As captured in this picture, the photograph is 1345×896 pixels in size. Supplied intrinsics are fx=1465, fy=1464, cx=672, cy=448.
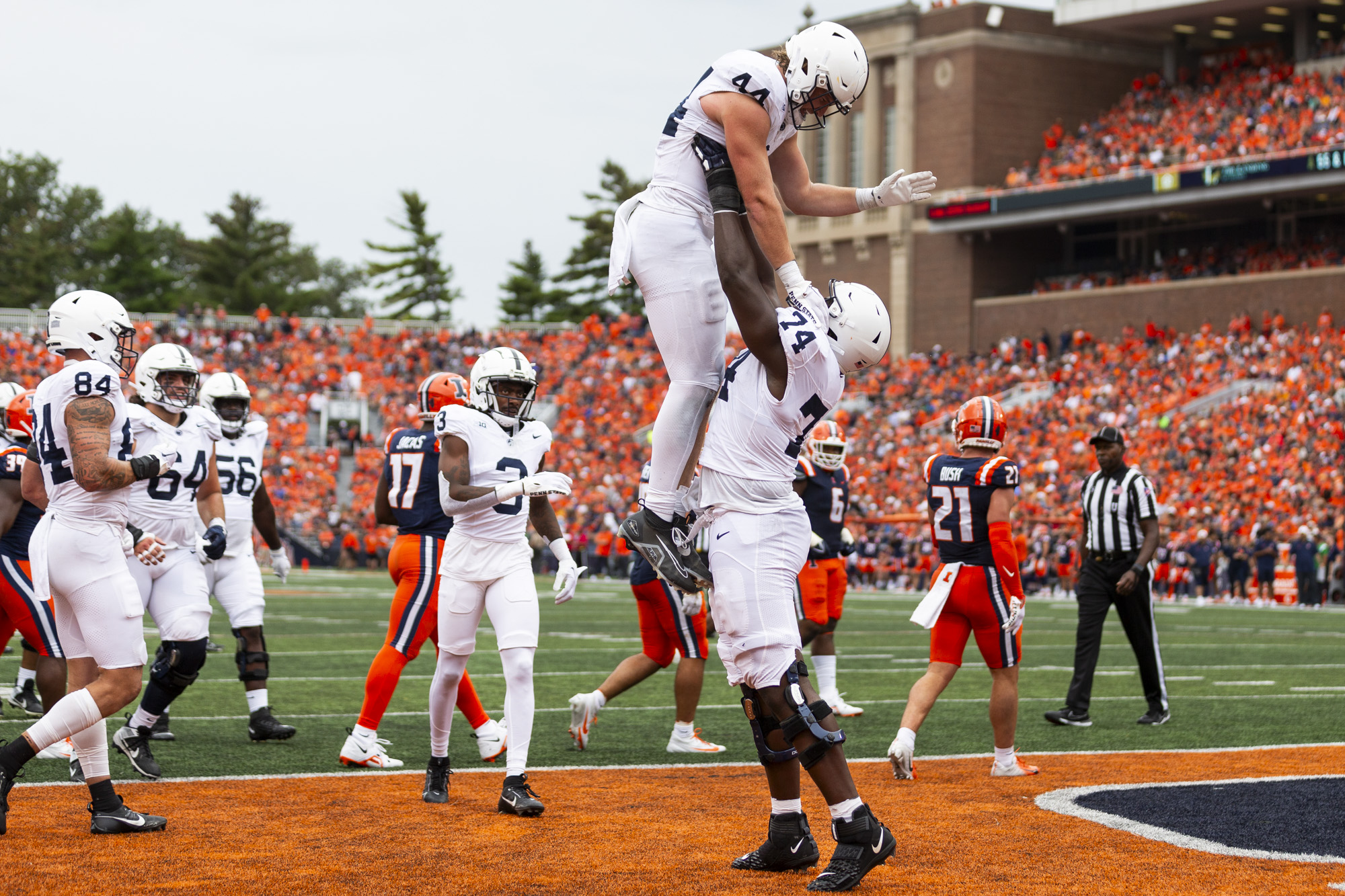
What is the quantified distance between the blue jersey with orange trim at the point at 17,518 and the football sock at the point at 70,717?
2241mm

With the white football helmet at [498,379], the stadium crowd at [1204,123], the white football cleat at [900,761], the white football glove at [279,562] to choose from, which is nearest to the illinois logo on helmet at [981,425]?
the white football cleat at [900,761]

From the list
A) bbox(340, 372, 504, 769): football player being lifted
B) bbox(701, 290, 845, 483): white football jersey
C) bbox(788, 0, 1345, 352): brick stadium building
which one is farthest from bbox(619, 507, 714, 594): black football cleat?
bbox(788, 0, 1345, 352): brick stadium building

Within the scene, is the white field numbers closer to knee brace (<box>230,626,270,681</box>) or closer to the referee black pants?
knee brace (<box>230,626,270,681</box>)

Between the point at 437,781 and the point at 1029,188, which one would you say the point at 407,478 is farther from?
the point at 1029,188

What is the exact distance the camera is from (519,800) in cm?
622

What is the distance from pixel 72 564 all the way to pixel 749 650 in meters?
2.69

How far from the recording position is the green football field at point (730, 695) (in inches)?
328

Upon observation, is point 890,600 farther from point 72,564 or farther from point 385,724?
point 72,564

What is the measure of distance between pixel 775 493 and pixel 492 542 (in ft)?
6.93

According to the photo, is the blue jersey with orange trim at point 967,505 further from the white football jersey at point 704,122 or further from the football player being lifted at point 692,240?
the white football jersey at point 704,122

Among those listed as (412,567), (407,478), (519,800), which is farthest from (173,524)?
(519,800)

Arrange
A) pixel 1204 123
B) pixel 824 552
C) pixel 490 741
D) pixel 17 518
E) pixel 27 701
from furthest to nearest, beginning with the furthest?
pixel 1204 123 → pixel 824 552 → pixel 27 701 → pixel 490 741 → pixel 17 518

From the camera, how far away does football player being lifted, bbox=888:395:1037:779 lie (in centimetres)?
753

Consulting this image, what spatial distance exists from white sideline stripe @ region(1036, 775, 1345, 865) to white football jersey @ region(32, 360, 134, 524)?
13.7 ft
